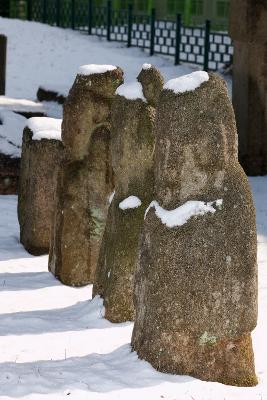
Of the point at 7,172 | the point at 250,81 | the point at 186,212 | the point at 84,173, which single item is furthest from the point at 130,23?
the point at 186,212

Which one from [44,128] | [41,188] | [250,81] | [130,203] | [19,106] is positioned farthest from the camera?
[19,106]

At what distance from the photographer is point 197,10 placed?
2841cm

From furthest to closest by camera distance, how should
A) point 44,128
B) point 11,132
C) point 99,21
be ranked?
point 99,21
point 11,132
point 44,128

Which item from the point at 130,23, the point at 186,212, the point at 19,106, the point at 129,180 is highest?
the point at 186,212

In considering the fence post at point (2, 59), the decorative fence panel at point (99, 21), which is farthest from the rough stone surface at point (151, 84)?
the decorative fence panel at point (99, 21)

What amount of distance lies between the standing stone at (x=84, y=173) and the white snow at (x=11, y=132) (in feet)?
12.3

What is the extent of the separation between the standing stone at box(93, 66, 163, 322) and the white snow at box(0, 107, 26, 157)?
4.88 metres

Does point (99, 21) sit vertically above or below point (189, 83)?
below

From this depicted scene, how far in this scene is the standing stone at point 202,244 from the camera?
17.5 feet

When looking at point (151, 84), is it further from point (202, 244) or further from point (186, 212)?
point (202, 244)

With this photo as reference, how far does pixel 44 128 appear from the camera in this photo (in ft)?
29.6

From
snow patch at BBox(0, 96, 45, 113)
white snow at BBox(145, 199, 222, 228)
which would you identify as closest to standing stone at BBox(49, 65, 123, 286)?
white snow at BBox(145, 199, 222, 228)

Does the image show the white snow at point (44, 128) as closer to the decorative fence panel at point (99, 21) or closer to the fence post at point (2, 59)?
the fence post at point (2, 59)

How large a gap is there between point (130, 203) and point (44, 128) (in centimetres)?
254
